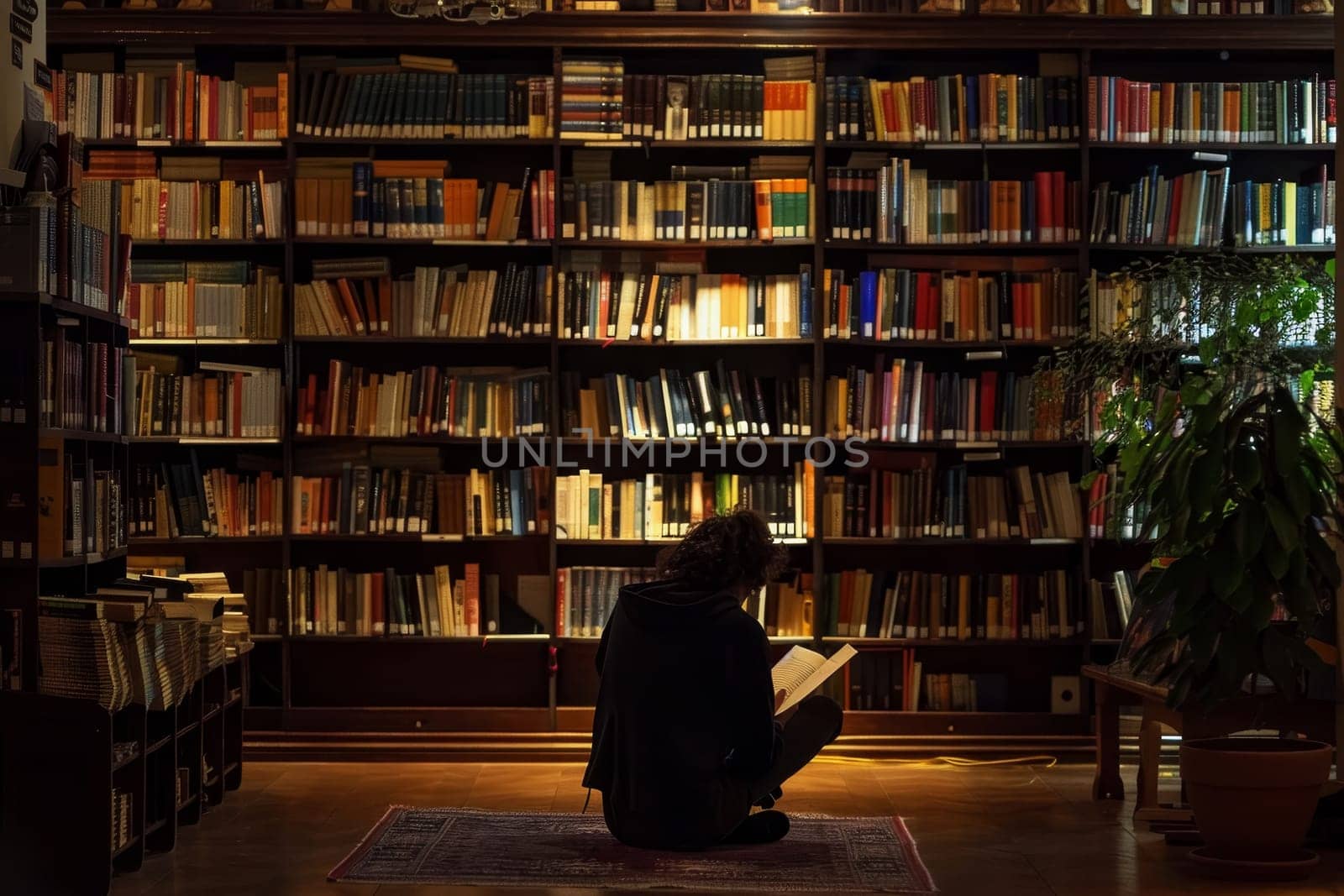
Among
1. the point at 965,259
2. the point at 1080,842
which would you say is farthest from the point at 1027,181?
the point at 1080,842

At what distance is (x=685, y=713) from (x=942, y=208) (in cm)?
292

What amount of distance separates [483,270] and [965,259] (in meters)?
2.03

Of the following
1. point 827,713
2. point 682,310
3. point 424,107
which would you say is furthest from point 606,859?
point 424,107

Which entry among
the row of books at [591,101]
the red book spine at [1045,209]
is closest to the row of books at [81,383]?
the row of books at [591,101]

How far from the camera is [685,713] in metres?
4.18

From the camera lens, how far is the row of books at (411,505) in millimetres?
6250

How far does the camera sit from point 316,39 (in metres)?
6.20

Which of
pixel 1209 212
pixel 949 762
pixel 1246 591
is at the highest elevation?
pixel 1209 212

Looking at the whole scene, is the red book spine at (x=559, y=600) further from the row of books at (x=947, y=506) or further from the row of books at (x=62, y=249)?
the row of books at (x=62, y=249)

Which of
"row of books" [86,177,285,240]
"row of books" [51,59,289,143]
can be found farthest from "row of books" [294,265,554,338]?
"row of books" [51,59,289,143]

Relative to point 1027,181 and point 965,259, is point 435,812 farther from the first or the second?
point 1027,181

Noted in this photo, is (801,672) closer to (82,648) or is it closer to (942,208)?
(82,648)

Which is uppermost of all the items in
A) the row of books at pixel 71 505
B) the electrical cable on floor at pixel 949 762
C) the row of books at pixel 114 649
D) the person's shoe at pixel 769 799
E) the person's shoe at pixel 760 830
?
the row of books at pixel 71 505

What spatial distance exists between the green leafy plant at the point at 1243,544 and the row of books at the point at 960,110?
6.66 ft
